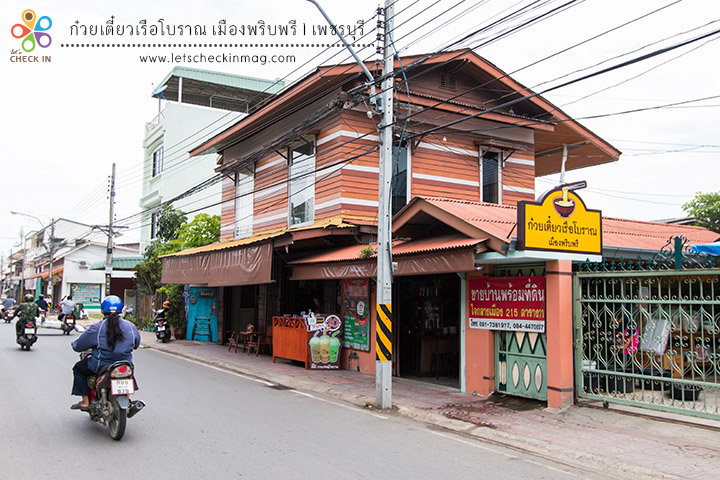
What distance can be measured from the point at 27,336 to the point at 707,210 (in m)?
29.8

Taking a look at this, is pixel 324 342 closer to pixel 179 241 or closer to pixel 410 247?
pixel 410 247

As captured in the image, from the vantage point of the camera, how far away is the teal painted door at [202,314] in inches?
896

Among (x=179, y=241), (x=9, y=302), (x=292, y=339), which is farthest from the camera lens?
(x=9, y=302)

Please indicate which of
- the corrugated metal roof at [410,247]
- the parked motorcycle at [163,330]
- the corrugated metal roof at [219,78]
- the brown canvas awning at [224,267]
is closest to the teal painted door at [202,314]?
the parked motorcycle at [163,330]

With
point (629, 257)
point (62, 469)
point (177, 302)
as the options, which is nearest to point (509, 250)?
point (629, 257)

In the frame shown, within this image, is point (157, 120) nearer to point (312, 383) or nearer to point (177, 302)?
point (177, 302)

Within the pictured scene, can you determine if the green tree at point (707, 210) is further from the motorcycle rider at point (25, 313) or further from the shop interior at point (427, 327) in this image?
the motorcycle rider at point (25, 313)

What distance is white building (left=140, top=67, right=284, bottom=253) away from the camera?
114ft

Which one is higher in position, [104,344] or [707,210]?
[707,210]

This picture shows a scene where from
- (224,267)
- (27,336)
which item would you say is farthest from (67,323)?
(224,267)

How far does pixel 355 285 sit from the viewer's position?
1423 centimetres

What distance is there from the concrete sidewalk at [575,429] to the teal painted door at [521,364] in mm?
224

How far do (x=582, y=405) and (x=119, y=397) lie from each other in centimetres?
702

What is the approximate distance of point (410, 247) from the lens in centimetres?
1180
